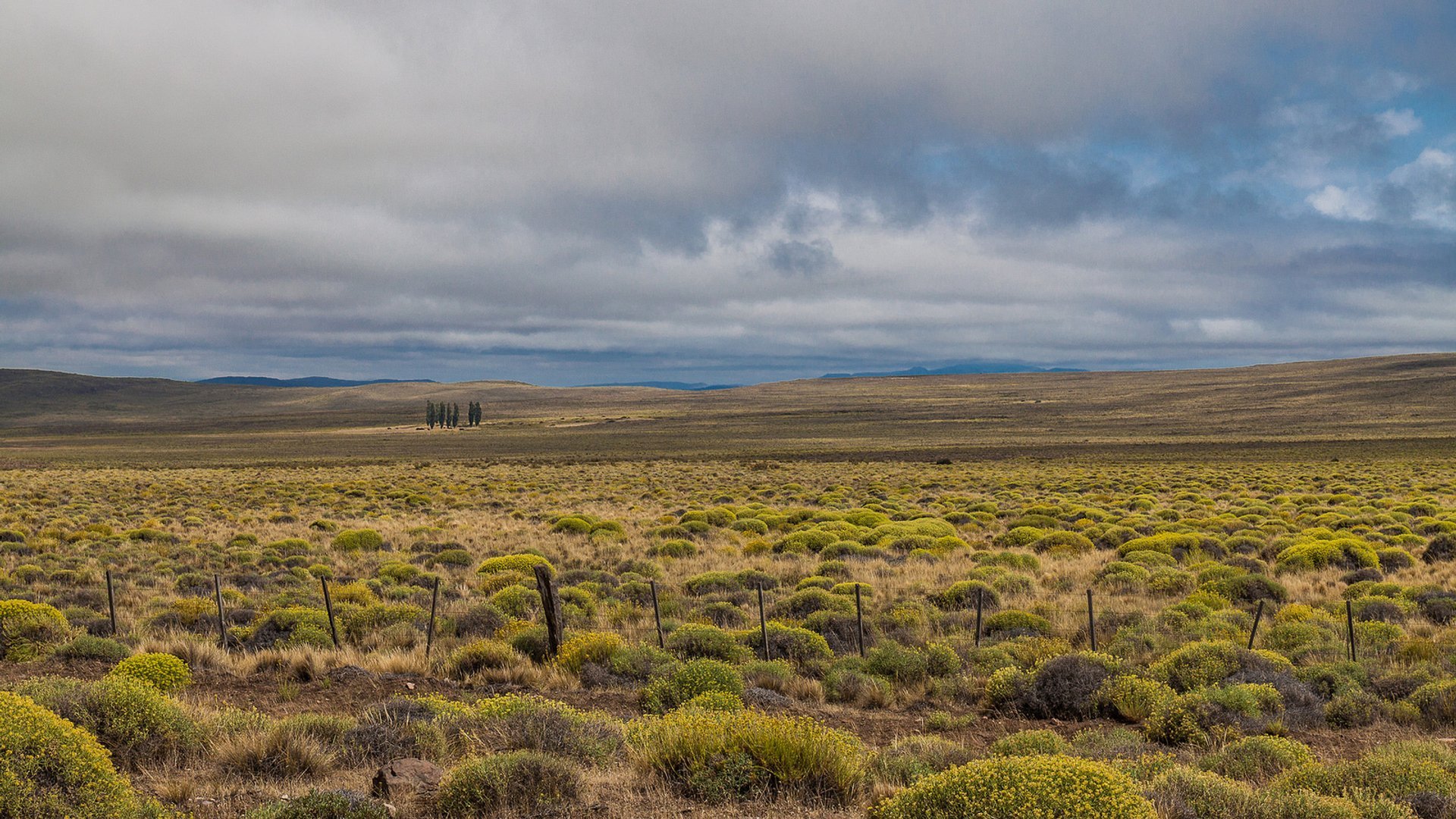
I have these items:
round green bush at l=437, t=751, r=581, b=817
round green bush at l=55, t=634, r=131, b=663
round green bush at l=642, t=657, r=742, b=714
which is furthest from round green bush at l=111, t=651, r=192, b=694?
round green bush at l=437, t=751, r=581, b=817

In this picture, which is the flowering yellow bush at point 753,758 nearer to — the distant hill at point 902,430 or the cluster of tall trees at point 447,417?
the distant hill at point 902,430

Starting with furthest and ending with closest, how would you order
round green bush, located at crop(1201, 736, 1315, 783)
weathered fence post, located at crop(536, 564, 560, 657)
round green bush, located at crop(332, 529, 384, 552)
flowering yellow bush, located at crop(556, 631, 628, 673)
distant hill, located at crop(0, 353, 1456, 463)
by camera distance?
distant hill, located at crop(0, 353, 1456, 463), round green bush, located at crop(332, 529, 384, 552), weathered fence post, located at crop(536, 564, 560, 657), flowering yellow bush, located at crop(556, 631, 628, 673), round green bush, located at crop(1201, 736, 1315, 783)

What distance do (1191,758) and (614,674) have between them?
6940 millimetres

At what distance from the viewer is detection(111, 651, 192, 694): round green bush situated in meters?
10.3

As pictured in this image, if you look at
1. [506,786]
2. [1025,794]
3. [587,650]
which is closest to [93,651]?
[587,650]

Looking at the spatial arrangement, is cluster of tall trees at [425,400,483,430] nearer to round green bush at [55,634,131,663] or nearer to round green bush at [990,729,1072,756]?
round green bush at [55,634,131,663]

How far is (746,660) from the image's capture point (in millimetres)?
12492

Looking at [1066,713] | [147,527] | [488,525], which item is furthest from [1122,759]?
[147,527]

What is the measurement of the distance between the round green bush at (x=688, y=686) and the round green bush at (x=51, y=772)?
17.7ft

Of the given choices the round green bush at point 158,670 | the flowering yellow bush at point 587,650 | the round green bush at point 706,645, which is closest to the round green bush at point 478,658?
the flowering yellow bush at point 587,650

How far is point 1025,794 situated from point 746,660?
24.6 ft

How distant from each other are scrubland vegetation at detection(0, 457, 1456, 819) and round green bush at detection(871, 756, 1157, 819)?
0.07ft

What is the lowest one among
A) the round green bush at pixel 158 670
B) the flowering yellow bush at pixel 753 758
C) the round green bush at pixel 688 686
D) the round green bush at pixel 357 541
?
the round green bush at pixel 357 541

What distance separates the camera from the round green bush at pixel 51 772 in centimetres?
530
